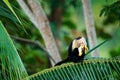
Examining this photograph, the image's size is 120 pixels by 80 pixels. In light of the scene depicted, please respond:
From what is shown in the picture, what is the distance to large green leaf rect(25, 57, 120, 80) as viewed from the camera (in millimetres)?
3623

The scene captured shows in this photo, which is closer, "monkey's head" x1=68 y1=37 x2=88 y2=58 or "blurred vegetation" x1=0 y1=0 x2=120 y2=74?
"monkey's head" x1=68 y1=37 x2=88 y2=58

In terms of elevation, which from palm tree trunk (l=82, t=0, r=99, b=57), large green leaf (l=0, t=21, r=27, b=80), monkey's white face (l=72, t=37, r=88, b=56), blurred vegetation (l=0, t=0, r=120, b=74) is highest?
large green leaf (l=0, t=21, r=27, b=80)

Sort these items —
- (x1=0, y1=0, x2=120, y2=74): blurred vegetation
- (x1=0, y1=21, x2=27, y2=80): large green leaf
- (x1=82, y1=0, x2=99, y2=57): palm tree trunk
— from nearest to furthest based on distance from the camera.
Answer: (x1=0, y1=21, x2=27, y2=80): large green leaf
(x1=82, y1=0, x2=99, y2=57): palm tree trunk
(x1=0, y1=0, x2=120, y2=74): blurred vegetation

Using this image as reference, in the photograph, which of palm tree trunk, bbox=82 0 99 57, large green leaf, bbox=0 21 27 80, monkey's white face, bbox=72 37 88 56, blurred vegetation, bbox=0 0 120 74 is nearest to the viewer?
large green leaf, bbox=0 21 27 80

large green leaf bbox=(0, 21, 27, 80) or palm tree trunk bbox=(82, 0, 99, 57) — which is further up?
large green leaf bbox=(0, 21, 27, 80)

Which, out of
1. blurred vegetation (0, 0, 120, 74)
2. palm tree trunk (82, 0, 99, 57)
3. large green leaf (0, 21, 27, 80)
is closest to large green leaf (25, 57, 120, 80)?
large green leaf (0, 21, 27, 80)

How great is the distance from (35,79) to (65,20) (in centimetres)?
742

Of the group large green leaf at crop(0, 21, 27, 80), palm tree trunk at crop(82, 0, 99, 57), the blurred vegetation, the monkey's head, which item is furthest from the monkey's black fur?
the blurred vegetation

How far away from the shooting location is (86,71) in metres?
3.63

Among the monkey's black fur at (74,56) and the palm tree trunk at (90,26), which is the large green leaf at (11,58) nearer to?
the monkey's black fur at (74,56)

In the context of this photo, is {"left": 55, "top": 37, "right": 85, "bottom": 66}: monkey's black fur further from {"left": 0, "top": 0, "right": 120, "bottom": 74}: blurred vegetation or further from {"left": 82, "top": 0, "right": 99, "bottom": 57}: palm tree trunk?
{"left": 0, "top": 0, "right": 120, "bottom": 74}: blurred vegetation

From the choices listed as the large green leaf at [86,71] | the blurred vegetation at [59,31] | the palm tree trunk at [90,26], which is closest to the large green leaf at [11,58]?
the large green leaf at [86,71]

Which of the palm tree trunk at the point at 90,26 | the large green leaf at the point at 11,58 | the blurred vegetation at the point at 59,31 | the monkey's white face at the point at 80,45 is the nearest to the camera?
the large green leaf at the point at 11,58

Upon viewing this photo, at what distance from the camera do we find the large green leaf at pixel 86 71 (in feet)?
11.9
